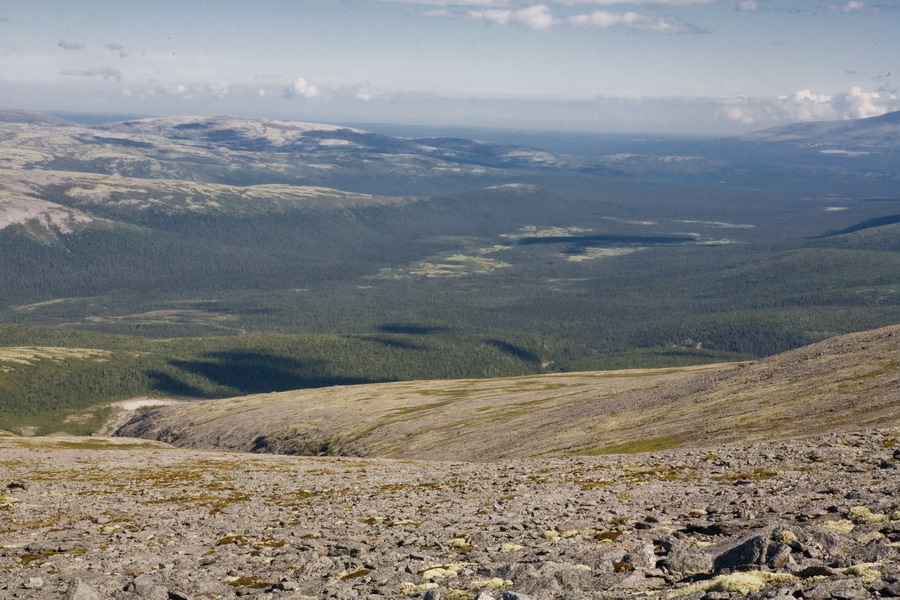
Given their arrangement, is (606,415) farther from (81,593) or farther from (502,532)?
(81,593)

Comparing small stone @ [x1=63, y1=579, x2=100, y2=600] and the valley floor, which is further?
small stone @ [x1=63, y1=579, x2=100, y2=600]

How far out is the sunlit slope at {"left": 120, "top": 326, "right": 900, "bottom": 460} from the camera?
8100 cm

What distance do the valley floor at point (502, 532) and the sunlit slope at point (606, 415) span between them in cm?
1883

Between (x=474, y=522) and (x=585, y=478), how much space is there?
53.3 feet

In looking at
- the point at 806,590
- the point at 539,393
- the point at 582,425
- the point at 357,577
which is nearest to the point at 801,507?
the point at 806,590

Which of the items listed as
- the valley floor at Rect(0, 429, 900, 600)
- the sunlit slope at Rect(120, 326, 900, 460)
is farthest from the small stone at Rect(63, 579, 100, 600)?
the sunlit slope at Rect(120, 326, 900, 460)

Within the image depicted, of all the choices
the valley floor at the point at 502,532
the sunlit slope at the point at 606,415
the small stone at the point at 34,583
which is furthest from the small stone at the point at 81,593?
the sunlit slope at the point at 606,415

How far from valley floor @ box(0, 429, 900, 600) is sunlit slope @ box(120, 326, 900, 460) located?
741 inches

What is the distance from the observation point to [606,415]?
355 feet

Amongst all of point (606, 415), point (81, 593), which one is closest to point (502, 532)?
point (81, 593)

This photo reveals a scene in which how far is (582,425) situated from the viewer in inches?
4119

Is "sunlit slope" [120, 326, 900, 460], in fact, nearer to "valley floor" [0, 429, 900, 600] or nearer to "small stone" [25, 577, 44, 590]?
"valley floor" [0, 429, 900, 600]

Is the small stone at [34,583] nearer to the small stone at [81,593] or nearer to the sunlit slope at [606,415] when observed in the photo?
the small stone at [81,593]

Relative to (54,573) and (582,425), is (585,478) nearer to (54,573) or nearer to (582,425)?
(54,573)
